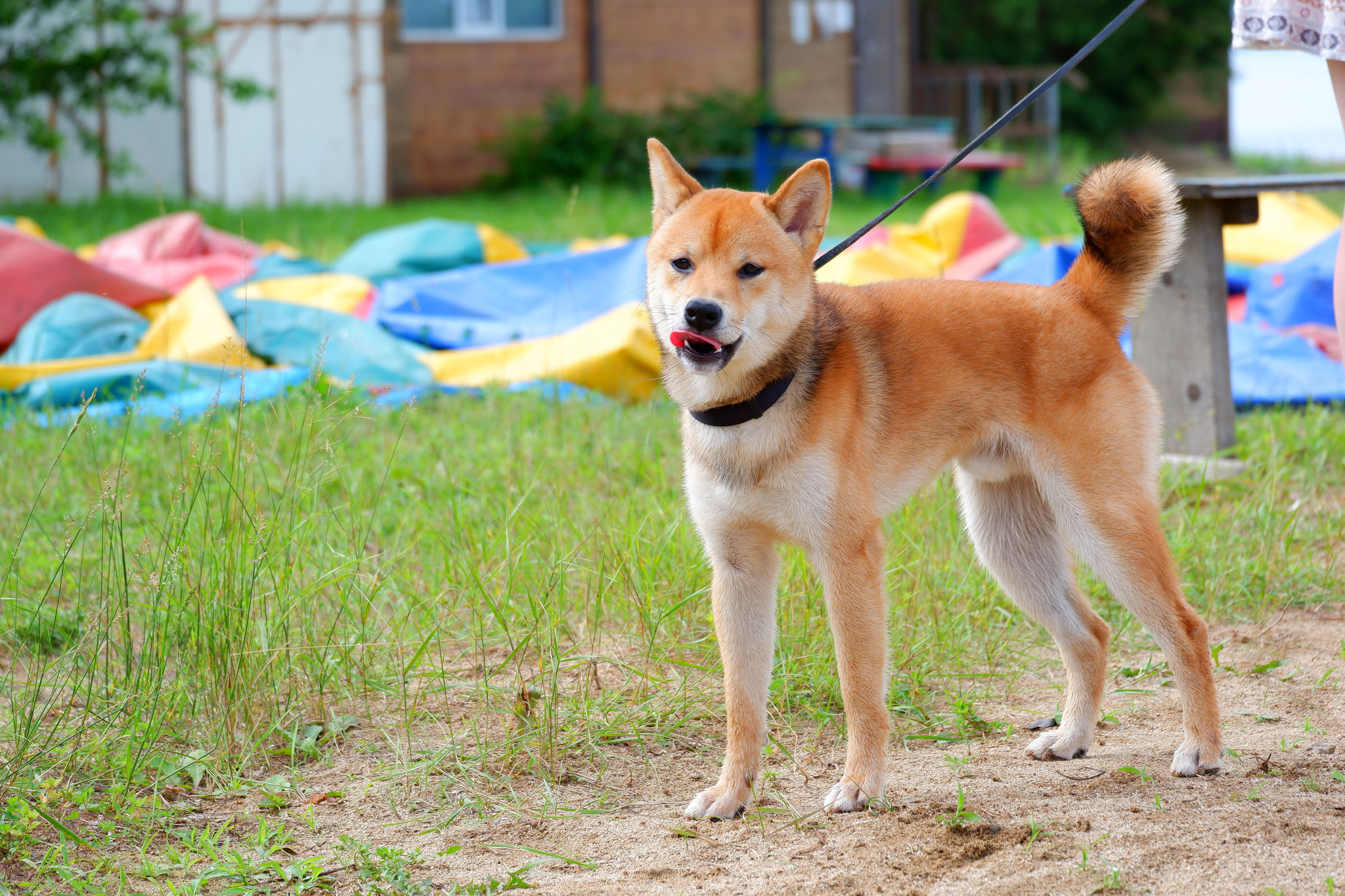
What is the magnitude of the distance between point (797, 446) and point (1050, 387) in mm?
681

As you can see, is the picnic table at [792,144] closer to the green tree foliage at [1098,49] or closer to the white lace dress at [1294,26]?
the green tree foliage at [1098,49]

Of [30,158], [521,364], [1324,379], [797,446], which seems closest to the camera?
[797,446]

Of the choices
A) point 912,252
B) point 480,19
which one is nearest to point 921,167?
point 480,19

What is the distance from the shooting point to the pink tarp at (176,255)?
7.82 meters

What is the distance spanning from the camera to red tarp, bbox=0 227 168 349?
22.2 ft

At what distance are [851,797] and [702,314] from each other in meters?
1.11

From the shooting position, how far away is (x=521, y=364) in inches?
251

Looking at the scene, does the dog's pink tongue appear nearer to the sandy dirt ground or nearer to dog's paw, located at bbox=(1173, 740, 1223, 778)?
the sandy dirt ground

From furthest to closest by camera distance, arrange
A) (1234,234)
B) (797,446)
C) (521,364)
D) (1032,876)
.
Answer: (1234,234) → (521,364) → (797,446) → (1032,876)

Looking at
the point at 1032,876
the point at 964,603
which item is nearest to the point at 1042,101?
the point at 964,603

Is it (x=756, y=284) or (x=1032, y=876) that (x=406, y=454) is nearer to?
(x=756, y=284)

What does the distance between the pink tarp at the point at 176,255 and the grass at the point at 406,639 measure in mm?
3348

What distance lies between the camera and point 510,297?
7.37 metres

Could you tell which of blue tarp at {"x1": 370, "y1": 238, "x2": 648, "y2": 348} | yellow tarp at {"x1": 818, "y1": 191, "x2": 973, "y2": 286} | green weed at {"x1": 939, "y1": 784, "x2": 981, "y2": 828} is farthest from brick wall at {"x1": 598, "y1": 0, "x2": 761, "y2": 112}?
green weed at {"x1": 939, "y1": 784, "x2": 981, "y2": 828}
